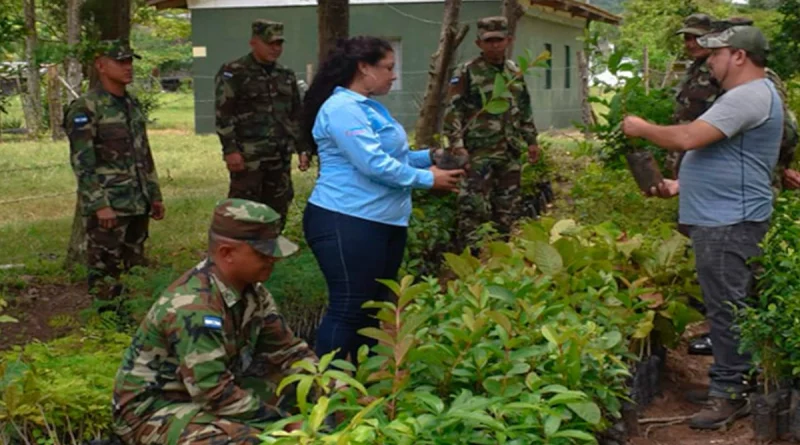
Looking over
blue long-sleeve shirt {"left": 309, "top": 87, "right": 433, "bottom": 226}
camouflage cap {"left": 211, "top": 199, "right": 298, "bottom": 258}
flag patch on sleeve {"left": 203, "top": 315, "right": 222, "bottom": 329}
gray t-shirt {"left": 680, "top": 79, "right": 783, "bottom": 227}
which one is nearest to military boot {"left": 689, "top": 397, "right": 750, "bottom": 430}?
gray t-shirt {"left": 680, "top": 79, "right": 783, "bottom": 227}

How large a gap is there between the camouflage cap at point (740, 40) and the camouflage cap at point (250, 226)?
2.25 m

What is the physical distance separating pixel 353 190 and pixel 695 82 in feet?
11.8

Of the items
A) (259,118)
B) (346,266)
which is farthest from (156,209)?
(346,266)

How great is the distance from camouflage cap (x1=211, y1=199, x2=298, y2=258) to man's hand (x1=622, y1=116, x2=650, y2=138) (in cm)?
199

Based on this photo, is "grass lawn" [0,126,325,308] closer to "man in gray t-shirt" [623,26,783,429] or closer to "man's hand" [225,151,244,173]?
"man's hand" [225,151,244,173]

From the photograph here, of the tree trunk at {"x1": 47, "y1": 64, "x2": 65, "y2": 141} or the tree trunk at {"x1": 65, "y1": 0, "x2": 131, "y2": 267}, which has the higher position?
the tree trunk at {"x1": 65, "y1": 0, "x2": 131, "y2": 267}

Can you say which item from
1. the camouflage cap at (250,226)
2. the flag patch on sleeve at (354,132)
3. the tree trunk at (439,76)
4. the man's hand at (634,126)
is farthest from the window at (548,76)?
the camouflage cap at (250,226)

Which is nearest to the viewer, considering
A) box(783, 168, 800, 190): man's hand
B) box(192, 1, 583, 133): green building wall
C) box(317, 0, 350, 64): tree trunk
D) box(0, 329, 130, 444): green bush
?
box(0, 329, 130, 444): green bush

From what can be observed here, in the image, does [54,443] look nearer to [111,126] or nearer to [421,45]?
[111,126]

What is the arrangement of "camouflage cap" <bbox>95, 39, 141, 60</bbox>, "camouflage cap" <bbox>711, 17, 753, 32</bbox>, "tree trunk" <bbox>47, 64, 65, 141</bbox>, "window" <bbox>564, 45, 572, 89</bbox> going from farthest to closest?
1. "window" <bbox>564, 45, 572, 89</bbox>
2. "tree trunk" <bbox>47, 64, 65, 141</bbox>
3. "camouflage cap" <bbox>95, 39, 141, 60</bbox>
4. "camouflage cap" <bbox>711, 17, 753, 32</bbox>

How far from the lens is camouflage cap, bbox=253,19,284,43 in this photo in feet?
28.1

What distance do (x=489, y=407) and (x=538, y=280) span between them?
5.02 ft

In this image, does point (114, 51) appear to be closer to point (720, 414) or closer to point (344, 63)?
point (344, 63)

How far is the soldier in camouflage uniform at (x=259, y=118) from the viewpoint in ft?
28.7
